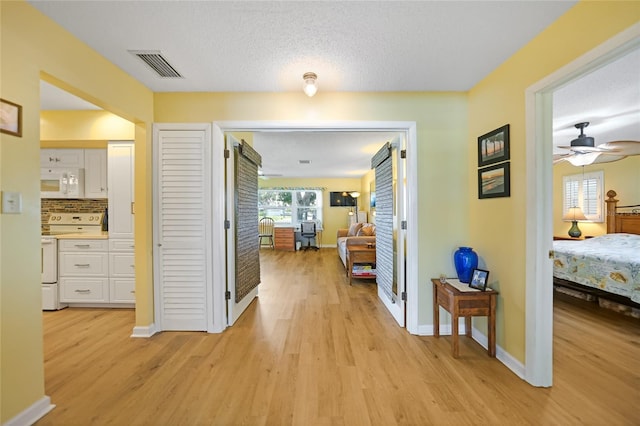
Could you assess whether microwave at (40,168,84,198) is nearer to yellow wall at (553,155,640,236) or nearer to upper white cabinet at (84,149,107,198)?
upper white cabinet at (84,149,107,198)

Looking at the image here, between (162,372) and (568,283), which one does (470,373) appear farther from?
(568,283)

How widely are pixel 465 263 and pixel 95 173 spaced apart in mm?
4473

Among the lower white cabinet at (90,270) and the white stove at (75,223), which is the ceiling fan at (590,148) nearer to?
the lower white cabinet at (90,270)

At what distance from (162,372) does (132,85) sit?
237cm

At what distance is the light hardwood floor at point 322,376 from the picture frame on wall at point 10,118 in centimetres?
160

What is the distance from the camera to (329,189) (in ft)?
29.0

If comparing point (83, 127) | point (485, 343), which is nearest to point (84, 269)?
point (83, 127)

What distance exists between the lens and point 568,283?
3609 mm

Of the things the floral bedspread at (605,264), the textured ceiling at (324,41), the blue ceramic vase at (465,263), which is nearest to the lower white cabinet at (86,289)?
the textured ceiling at (324,41)

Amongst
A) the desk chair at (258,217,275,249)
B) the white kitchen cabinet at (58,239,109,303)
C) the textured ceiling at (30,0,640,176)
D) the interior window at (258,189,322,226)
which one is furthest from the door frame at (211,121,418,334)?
the interior window at (258,189,322,226)

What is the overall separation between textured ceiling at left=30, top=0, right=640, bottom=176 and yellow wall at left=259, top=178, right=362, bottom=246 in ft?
20.7

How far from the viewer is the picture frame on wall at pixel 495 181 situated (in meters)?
2.01

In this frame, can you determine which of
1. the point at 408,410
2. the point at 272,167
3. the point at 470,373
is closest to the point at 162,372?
the point at 408,410

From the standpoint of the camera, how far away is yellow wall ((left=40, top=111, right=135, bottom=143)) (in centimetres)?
307
